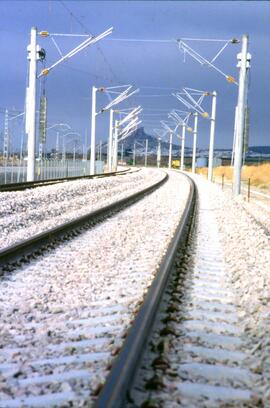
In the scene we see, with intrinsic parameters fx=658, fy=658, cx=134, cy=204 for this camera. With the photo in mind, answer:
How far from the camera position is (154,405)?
422 cm

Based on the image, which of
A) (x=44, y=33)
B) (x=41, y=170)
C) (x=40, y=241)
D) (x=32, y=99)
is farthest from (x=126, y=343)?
(x=41, y=170)

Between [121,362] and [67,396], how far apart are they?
446 mm

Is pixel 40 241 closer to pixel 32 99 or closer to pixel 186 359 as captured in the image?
pixel 186 359

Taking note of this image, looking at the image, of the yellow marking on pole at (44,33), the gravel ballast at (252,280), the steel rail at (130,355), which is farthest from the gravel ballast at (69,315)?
the yellow marking on pole at (44,33)

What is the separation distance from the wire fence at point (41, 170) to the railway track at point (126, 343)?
32306 mm

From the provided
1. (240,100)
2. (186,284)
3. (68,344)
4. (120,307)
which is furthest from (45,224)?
(240,100)

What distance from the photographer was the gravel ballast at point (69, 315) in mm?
4793

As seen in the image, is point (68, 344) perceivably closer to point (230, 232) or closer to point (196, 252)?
point (196, 252)

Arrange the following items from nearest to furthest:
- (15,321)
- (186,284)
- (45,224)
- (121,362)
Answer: (121,362)
(15,321)
(186,284)
(45,224)

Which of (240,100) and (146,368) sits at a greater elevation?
(240,100)

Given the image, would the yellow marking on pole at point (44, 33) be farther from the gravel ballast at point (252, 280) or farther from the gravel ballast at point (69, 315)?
the gravel ballast at point (69, 315)

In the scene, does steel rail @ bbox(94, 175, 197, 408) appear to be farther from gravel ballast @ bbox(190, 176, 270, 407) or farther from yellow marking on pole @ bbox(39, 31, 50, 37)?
yellow marking on pole @ bbox(39, 31, 50, 37)

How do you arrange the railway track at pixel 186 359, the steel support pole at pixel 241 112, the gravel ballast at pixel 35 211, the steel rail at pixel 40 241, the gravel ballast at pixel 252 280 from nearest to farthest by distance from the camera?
the railway track at pixel 186 359 < the gravel ballast at pixel 252 280 < the steel rail at pixel 40 241 < the gravel ballast at pixel 35 211 < the steel support pole at pixel 241 112

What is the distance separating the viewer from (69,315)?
6812 mm
